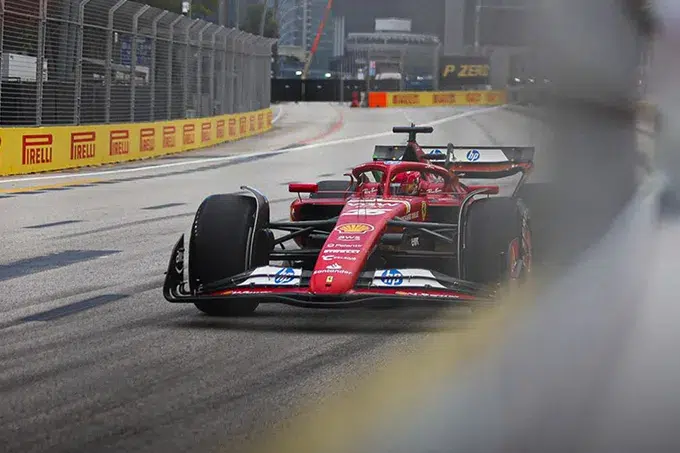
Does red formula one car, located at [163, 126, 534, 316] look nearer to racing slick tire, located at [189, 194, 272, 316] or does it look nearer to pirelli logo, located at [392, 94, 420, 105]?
racing slick tire, located at [189, 194, 272, 316]

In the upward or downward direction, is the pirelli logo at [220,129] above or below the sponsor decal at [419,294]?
above

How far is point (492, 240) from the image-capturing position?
8.72 metres

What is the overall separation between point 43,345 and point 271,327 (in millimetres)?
1454

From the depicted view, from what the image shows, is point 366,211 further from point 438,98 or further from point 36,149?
point 438,98

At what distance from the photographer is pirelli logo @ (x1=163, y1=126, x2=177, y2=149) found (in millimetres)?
31297

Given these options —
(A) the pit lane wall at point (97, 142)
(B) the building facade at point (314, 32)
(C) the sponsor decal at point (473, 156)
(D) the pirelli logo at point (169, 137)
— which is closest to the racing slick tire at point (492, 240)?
(C) the sponsor decal at point (473, 156)

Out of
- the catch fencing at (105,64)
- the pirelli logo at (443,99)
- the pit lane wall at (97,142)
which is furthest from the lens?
the pirelli logo at (443,99)

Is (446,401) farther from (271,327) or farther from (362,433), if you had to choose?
(271,327)

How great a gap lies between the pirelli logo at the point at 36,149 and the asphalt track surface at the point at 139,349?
750 cm

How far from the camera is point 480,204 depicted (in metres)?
9.02

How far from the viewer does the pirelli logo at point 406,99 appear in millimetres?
74812

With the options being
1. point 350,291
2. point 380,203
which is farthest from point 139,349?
point 380,203

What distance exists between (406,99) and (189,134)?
42951mm

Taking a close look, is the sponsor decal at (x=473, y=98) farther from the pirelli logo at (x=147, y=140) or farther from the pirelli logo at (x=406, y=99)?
the pirelli logo at (x=147, y=140)
